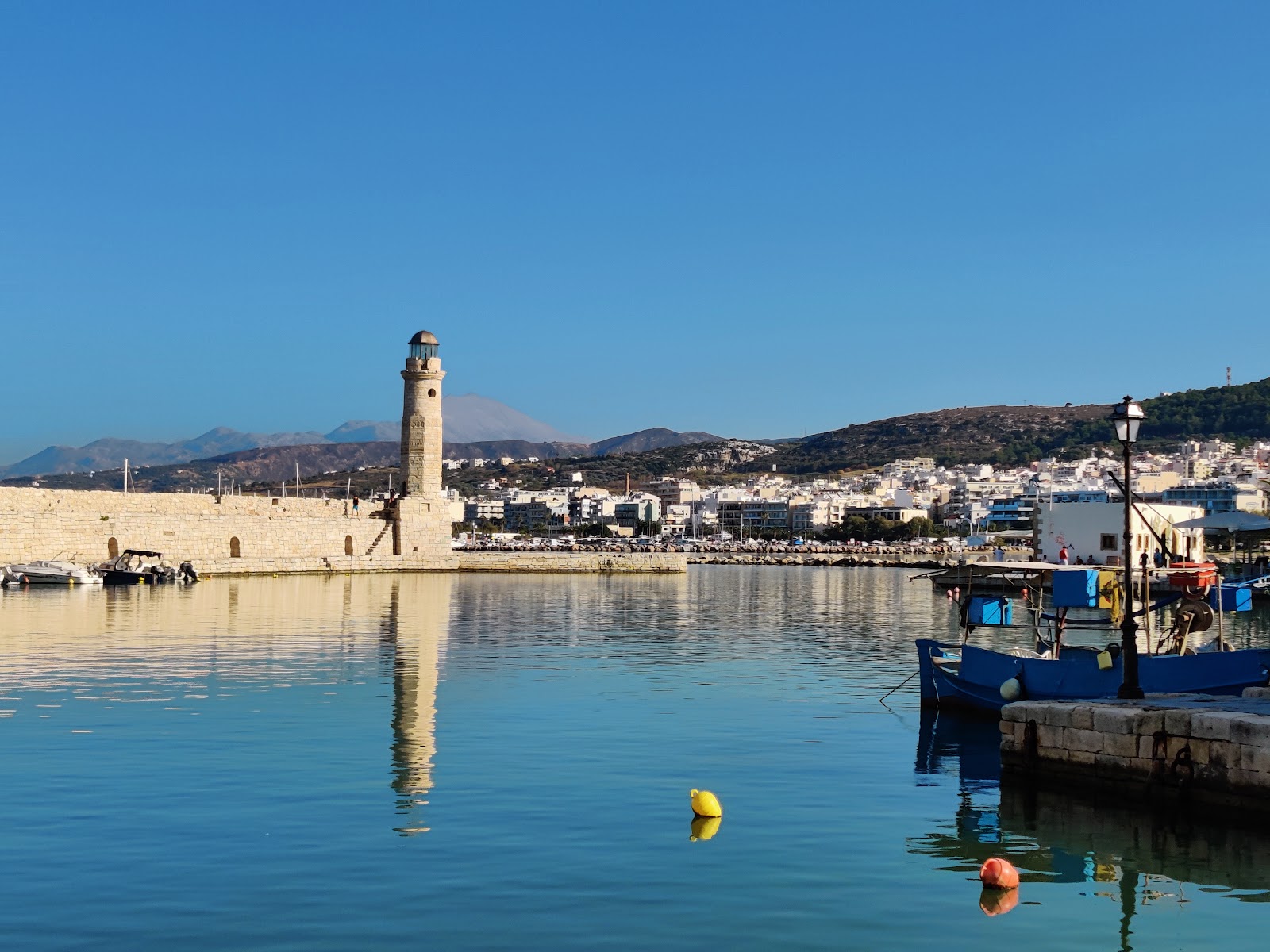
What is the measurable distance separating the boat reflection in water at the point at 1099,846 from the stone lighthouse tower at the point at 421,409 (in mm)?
46147

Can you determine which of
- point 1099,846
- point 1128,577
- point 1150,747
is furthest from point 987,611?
point 1099,846

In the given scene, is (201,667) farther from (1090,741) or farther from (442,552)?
(442,552)

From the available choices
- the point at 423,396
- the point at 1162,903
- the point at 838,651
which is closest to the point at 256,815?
the point at 1162,903

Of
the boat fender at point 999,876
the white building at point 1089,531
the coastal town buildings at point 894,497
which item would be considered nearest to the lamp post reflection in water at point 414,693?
the boat fender at point 999,876

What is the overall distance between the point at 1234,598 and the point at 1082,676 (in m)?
4.75

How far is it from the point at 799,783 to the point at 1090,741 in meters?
2.34

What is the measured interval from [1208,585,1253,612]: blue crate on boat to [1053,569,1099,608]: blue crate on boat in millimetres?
2252

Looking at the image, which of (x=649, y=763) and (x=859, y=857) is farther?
(x=649, y=763)

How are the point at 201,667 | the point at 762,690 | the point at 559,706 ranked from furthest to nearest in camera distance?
1. the point at 201,667
2. the point at 762,690
3. the point at 559,706

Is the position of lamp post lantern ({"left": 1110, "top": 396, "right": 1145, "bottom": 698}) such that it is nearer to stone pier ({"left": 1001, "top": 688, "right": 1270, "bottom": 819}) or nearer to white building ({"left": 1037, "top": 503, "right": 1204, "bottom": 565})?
stone pier ({"left": 1001, "top": 688, "right": 1270, "bottom": 819})

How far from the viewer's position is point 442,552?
5797 cm

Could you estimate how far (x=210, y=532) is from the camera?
46.0 metres

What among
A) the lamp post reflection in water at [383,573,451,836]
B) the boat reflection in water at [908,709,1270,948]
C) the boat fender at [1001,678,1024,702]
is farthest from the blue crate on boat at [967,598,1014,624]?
the lamp post reflection in water at [383,573,451,836]

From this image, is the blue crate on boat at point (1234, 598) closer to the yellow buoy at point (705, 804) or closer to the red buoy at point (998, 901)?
the yellow buoy at point (705, 804)
